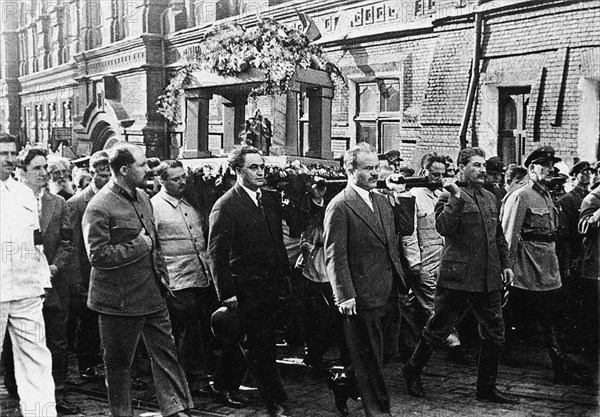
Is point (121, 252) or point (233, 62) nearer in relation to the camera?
point (121, 252)

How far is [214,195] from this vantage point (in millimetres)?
8070

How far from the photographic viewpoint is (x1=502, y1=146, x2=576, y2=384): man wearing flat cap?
723 cm

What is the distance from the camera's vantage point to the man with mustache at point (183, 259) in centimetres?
680

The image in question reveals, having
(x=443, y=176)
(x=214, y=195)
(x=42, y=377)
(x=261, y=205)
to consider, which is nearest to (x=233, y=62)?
(x=214, y=195)

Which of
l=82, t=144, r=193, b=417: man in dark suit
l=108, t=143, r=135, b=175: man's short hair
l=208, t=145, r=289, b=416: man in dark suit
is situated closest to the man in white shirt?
l=82, t=144, r=193, b=417: man in dark suit

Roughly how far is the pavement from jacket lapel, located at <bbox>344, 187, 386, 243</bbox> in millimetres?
1517

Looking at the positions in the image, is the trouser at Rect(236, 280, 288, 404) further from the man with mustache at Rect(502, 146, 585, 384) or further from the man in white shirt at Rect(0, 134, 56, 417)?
the man with mustache at Rect(502, 146, 585, 384)

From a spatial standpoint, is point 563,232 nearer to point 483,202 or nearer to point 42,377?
point 483,202

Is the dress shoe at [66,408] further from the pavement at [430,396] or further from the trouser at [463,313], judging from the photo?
the trouser at [463,313]

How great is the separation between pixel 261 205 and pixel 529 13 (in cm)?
680

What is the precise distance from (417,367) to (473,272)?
0.94 meters

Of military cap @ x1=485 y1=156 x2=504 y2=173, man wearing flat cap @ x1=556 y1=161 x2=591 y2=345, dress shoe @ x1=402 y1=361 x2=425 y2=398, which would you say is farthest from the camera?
man wearing flat cap @ x1=556 y1=161 x2=591 y2=345

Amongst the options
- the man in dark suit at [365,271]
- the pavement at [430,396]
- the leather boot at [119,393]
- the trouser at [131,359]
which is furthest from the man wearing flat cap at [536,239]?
the leather boot at [119,393]

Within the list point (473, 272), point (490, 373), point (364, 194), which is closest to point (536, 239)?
point (473, 272)
